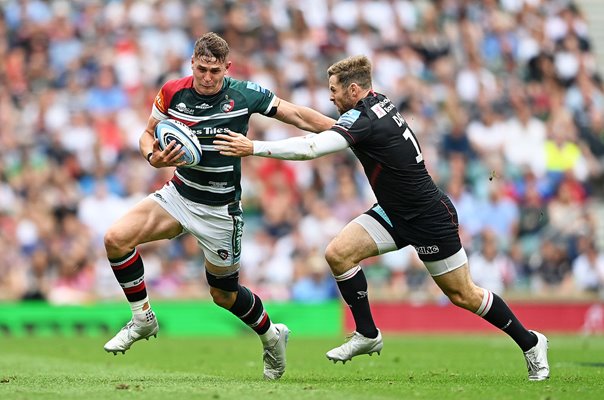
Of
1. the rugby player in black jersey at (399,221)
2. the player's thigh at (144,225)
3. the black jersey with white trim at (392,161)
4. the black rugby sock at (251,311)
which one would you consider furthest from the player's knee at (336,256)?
the player's thigh at (144,225)

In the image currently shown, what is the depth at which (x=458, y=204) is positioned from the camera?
19.6m

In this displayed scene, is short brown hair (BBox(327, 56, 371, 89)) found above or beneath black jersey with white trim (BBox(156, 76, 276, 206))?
above

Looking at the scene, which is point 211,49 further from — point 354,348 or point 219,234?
point 354,348

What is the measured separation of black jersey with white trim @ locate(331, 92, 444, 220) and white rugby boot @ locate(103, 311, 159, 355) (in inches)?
87.2

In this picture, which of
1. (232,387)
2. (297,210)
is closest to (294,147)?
(232,387)

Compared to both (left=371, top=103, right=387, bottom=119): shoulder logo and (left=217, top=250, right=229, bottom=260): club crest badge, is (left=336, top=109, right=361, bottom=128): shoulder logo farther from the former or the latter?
(left=217, top=250, right=229, bottom=260): club crest badge

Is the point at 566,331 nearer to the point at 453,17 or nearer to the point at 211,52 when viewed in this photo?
the point at 453,17

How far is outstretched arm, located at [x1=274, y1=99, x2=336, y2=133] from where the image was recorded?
945cm

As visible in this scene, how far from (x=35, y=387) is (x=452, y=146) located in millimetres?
13285

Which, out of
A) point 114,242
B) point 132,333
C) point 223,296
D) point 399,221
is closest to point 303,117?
point 399,221

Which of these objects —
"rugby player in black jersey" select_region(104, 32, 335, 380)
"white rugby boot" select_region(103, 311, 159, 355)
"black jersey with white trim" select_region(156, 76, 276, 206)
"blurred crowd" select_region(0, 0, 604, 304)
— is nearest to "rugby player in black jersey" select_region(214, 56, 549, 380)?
"black jersey with white trim" select_region(156, 76, 276, 206)

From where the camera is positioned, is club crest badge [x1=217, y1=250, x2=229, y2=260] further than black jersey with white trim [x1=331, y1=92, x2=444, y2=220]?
Yes

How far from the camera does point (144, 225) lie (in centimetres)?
936

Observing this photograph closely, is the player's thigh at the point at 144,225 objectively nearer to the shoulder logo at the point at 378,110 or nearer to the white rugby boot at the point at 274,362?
the white rugby boot at the point at 274,362
